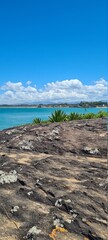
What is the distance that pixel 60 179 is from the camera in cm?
618

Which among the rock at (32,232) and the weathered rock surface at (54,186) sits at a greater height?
the weathered rock surface at (54,186)

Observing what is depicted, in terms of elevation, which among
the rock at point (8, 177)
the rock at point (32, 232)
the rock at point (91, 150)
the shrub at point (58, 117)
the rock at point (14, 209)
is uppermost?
the shrub at point (58, 117)

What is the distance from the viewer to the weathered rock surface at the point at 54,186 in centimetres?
458

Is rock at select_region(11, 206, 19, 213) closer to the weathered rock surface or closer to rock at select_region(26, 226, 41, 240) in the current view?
the weathered rock surface

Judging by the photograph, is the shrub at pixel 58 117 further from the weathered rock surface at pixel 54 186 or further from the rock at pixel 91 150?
the rock at pixel 91 150

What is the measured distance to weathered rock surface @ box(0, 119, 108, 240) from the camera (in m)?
4.58

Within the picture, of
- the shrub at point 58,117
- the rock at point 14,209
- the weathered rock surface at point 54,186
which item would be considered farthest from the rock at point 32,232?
the shrub at point 58,117

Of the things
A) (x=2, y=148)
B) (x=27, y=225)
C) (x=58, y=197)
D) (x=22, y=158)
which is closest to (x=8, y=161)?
(x=22, y=158)

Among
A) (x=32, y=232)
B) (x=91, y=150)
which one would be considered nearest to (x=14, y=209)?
(x=32, y=232)

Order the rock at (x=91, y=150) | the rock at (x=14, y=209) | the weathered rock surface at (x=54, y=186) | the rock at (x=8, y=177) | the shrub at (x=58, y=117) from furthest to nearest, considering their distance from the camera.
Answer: the shrub at (x=58, y=117) → the rock at (x=91, y=150) → the rock at (x=8, y=177) → the rock at (x=14, y=209) → the weathered rock surface at (x=54, y=186)

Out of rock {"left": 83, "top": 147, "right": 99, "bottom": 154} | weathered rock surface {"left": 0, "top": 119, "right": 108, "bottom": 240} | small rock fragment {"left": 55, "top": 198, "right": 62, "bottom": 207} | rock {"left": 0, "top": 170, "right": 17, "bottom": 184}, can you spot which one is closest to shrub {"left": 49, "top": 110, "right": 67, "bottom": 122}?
weathered rock surface {"left": 0, "top": 119, "right": 108, "bottom": 240}

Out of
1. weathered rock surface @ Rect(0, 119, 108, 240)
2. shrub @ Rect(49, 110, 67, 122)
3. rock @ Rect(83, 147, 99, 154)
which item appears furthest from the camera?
shrub @ Rect(49, 110, 67, 122)

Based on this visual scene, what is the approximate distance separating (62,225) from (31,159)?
9.74 ft

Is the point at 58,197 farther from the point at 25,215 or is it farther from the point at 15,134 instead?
the point at 15,134
